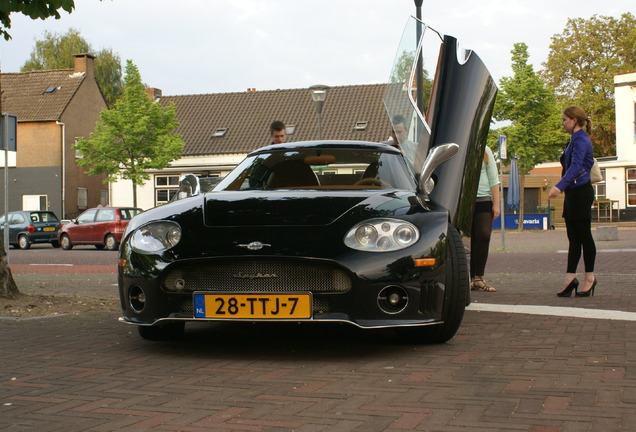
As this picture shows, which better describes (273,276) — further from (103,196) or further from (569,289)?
(103,196)

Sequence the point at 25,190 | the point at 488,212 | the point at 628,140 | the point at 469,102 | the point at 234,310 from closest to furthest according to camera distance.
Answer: the point at 234,310, the point at 469,102, the point at 488,212, the point at 628,140, the point at 25,190

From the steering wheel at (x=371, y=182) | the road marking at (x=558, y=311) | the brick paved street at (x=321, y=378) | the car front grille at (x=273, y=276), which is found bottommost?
the brick paved street at (x=321, y=378)

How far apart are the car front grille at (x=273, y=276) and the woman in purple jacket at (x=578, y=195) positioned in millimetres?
3944

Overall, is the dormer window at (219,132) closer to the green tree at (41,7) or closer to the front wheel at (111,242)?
the front wheel at (111,242)

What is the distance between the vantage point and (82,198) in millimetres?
51344

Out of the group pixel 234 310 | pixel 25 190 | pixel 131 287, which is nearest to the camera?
pixel 234 310

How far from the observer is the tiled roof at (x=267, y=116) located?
45.4 m

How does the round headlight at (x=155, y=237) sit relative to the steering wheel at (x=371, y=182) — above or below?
below

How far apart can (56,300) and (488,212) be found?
4.56m

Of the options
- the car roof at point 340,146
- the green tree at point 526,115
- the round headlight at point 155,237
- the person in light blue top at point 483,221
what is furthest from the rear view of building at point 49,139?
the round headlight at point 155,237

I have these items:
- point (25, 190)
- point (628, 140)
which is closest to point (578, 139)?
point (628, 140)

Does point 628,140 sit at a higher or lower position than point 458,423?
higher

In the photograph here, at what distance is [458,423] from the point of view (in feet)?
11.2

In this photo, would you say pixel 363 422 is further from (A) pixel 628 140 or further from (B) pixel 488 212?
(A) pixel 628 140
